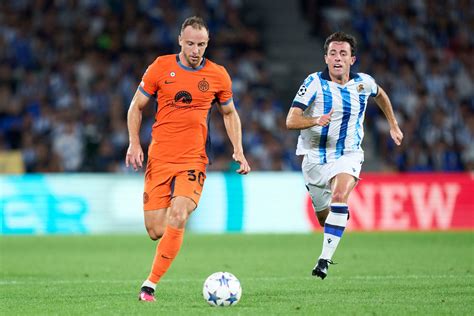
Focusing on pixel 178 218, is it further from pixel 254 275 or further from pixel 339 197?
pixel 254 275

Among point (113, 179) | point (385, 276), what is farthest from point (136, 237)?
point (385, 276)

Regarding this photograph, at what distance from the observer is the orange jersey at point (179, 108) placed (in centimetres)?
871

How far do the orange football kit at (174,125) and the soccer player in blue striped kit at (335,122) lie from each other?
1.11 metres

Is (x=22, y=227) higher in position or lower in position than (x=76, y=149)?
lower

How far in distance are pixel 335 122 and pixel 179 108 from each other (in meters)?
1.85

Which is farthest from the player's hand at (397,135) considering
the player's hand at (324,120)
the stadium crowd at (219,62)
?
the stadium crowd at (219,62)

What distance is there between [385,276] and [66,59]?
1378cm

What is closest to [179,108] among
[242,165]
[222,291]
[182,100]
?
[182,100]

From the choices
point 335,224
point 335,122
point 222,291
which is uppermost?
point 335,122

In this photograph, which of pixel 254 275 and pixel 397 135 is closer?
pixel 397 135

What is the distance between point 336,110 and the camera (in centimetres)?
986

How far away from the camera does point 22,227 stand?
18344 millimetres

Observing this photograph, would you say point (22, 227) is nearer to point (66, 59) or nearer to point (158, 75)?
point (66, 59)

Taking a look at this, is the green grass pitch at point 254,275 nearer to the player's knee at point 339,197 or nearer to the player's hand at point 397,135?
the player's knee at point 339,197
